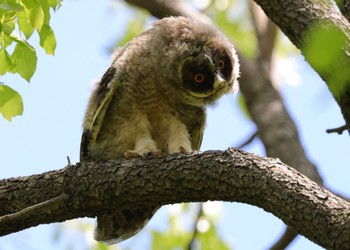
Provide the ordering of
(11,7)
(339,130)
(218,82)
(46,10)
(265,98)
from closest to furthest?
(11,7) < (46,10) < (339,130) < (218,82) < (265,98)

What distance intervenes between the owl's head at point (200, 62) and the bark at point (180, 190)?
1.26 m

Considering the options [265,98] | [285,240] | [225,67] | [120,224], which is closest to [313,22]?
[225,67]

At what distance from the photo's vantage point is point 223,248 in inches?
311

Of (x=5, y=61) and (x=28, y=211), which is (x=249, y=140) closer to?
(x=28, y=211)

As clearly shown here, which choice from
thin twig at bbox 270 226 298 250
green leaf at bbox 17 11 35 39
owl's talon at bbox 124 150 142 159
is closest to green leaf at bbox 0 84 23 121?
green leaf at bbox 17 11 35 39

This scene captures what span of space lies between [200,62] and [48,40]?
1.72 metres

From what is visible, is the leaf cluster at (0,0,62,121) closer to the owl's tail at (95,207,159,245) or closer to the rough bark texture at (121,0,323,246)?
the owl's tail at (95,207,159,245)

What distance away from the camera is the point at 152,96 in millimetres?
5719

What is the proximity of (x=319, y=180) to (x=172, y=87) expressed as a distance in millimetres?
1984

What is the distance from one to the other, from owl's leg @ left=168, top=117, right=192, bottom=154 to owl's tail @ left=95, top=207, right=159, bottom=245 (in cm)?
55

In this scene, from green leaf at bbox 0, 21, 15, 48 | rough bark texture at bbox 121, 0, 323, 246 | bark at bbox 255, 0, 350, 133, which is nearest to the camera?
bark at bbox 255, 0, 350, 133

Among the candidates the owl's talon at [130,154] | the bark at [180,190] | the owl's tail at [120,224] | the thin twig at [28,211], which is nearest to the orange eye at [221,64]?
the owl's talon at [130,154]

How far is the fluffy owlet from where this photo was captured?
5695 millimetres

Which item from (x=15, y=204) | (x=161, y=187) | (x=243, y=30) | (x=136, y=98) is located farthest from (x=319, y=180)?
(x=243, y=30)
